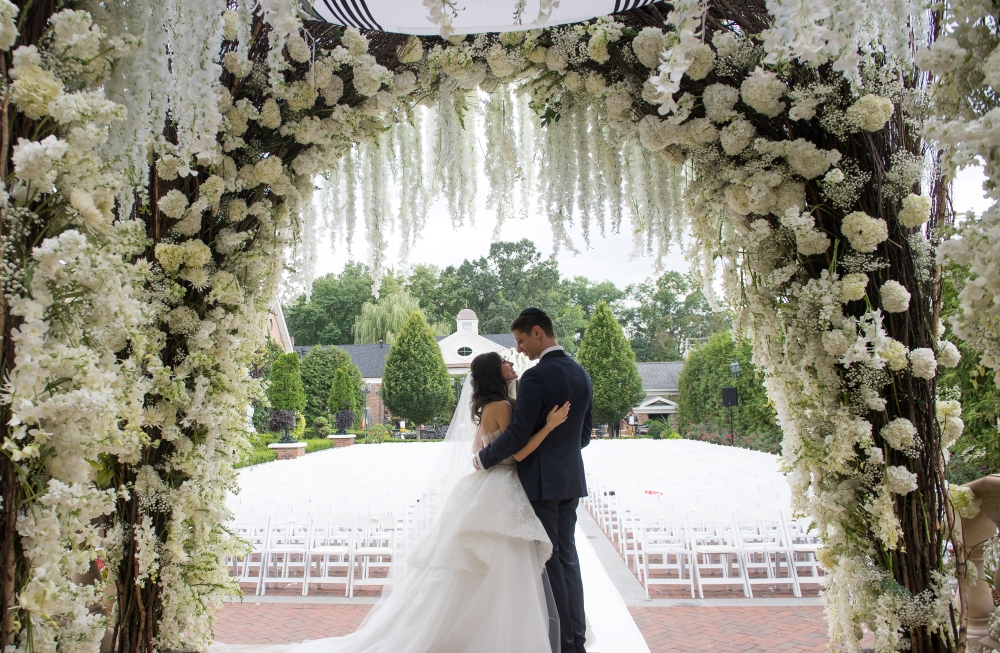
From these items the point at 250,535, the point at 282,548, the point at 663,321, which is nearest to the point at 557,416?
the point at 282,548

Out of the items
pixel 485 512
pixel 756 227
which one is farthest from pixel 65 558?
pixel 756 227

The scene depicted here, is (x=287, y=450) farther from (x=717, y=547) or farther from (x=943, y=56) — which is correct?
(x=943, y=56)

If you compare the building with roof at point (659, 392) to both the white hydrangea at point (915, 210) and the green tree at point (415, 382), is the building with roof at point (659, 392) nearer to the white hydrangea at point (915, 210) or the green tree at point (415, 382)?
the green tree at point (415, 382)

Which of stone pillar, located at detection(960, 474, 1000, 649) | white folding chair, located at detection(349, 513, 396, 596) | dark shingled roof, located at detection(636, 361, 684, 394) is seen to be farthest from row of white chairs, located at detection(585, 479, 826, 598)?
dark shingled roof, located at detection(636, 361, 684, 394)

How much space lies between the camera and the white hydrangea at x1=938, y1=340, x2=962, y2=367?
2.43m

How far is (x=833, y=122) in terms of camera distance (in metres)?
2.49

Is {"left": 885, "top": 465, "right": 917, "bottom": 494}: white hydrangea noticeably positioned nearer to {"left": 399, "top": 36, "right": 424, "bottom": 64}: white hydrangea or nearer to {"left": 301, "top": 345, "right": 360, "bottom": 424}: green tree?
{"left": 399, "top": 36, "right": 424, "bottom": 64}: white hydrangea

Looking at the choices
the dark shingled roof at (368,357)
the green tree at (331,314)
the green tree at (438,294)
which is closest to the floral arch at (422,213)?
the dark shingled roof at (368,357)

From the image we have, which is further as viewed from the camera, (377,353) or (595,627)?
(377,353)

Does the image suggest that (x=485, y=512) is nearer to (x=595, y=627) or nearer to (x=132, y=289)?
(x=595, y=627)

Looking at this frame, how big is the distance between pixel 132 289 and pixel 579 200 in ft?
7.52

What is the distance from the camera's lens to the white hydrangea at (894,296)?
7.76 feet

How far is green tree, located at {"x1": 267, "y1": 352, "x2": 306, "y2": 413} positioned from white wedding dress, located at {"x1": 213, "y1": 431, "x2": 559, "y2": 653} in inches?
706

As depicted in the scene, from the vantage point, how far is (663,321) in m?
47.6
